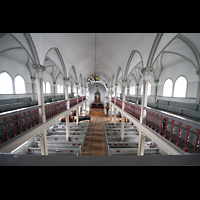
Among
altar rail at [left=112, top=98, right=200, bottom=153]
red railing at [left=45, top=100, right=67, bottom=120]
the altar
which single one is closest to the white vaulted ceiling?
red railing at [left=45, top=100, right=67, bottom=120]

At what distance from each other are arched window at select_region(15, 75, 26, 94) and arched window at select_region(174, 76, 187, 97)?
63.7 feet

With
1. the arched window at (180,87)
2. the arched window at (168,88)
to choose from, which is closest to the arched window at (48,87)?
the arched window at (168,88)

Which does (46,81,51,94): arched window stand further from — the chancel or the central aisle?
the chancel

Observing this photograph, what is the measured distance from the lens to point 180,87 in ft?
38.9

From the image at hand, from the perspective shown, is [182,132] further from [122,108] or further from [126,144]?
[122,108]

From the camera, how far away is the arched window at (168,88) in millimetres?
13124

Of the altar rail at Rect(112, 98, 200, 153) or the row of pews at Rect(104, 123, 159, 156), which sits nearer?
the altar rail at Rect(112, 98, 200, 153)

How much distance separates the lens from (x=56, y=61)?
9242 millimetres

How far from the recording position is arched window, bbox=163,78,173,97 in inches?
517

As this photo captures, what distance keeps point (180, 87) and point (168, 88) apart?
5.52 feet

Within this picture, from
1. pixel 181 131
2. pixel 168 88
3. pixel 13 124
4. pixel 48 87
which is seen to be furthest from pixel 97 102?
pixel 13 124
